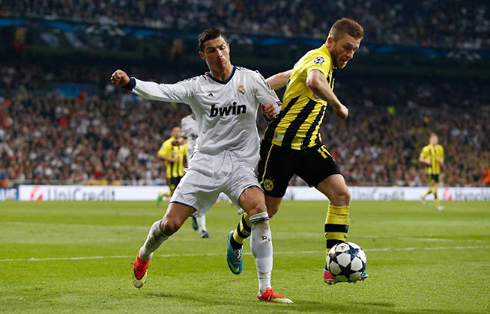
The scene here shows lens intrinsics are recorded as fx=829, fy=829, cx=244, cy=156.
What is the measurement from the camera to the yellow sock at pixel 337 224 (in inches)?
305

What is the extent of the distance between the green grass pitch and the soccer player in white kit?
2.63 feet

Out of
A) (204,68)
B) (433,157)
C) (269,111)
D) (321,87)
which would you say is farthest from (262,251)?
(204,68)

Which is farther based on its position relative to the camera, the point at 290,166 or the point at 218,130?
the point at 290,166

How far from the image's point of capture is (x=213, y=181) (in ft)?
Result: 24.2

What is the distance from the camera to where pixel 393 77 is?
1986 inches

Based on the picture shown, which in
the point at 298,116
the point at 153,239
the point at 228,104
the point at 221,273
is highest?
the point at 228,104

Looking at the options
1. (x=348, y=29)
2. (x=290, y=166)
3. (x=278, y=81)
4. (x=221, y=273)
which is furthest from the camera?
(x=221, y=273)

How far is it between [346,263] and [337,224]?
65cm

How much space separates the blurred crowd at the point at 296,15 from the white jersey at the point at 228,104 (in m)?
32.2

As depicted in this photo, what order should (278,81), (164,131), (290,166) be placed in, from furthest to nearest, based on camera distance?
(164,131) → (278,81) → (290,166)

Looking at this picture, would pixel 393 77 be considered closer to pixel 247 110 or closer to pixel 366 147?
pixel 366 147

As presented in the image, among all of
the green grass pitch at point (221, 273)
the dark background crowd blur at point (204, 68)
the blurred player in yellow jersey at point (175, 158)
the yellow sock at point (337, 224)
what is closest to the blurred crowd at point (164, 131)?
the dark background crowd blur at point (204, 68)

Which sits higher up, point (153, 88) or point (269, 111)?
point (153, 88)

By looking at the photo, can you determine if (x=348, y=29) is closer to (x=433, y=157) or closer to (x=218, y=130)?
(x=218, y=130)
